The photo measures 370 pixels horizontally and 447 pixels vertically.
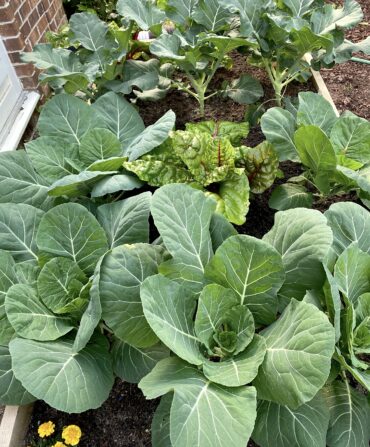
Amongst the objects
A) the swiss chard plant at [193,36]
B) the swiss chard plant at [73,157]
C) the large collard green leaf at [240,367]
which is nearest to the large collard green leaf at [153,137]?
the swiss chard plant at [73,157]

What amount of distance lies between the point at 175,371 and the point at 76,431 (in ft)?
1.60

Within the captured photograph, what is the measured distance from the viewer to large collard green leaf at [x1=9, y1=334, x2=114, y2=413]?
1.26 m

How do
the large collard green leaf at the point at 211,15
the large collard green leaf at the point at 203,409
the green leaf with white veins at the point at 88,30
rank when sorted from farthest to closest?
the green leaf with white veins at the point at 88,30 < the large collard green leaf at the point at 211,15 < the large collard green leaf at the point at 203,409

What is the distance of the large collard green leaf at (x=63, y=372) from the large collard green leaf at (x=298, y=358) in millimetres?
489

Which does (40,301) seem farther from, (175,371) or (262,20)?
(262,20)

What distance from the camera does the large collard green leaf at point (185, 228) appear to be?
4.53 feet

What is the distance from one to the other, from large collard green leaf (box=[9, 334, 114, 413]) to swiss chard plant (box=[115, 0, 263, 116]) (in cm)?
135

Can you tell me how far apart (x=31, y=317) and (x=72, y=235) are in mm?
310

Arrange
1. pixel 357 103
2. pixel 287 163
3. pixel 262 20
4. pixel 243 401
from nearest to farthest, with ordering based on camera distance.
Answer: pixel 243 401 < pixel 262 20 < pixel 287 163 < pixel 357 103

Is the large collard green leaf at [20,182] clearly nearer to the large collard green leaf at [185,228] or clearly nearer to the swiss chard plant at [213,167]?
the swiss chard plant at [213,167]

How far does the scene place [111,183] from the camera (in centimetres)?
177

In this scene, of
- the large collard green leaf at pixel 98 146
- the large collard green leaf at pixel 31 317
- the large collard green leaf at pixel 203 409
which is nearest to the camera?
the large collard green leaf at pixel 203 409

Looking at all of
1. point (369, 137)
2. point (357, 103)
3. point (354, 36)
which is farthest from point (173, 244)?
point (354, 36)

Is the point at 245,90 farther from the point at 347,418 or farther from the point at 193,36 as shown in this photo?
the point at 347,418
